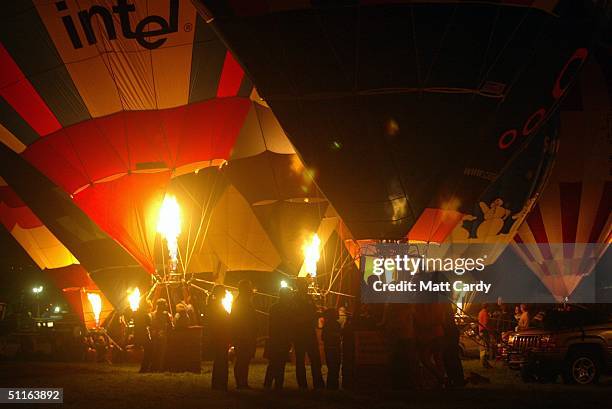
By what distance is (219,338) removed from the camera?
10070mm

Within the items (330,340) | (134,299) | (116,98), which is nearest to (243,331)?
(330,340)

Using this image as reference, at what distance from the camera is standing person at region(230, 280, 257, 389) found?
33.2ft

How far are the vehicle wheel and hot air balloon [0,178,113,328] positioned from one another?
1035 centimetres

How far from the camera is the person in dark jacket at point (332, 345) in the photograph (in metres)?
9.94

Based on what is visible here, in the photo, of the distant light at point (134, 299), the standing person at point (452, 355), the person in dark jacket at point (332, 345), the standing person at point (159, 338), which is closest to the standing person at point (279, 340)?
A: the person in dark jacket at point (332, 345)

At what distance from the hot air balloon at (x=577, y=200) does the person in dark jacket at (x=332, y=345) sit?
28.4 feet

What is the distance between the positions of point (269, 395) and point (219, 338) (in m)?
1.06

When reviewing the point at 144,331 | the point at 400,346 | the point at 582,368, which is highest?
the point at 144,331

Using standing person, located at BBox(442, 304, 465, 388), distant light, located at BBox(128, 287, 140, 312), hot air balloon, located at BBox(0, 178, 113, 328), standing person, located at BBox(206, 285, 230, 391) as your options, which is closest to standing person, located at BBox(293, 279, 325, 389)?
standing person, located at BBox(206, 285, 230, 391)

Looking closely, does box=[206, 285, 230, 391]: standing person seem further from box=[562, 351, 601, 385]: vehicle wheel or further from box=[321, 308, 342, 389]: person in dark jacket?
box=[562, 351, 601, 385]: vehicle wheel

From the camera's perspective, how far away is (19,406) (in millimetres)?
8109

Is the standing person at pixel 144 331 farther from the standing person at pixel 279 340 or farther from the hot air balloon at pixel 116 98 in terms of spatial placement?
the standing person at pixel 279 340

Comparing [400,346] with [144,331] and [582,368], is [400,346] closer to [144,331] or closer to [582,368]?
[582,368]

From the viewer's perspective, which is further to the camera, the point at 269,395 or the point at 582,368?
the point at 582,368
